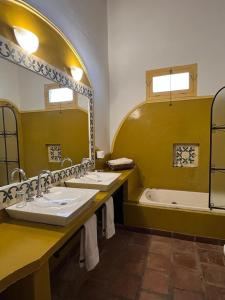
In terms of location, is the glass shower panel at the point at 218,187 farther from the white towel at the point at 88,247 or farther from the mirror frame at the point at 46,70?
the white towel at the point at 88,247

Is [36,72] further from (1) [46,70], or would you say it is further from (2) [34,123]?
(2) [34,123]

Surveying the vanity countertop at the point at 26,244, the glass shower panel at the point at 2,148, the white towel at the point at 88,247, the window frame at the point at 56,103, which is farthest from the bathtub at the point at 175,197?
the glass shower panel at the point at 2,148

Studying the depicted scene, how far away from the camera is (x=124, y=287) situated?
1.62m

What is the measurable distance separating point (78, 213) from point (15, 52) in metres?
1.18

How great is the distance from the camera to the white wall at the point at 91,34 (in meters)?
1.77

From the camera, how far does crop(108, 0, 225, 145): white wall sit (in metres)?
2.54

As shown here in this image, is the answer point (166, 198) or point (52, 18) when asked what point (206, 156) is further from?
point (52, 18)

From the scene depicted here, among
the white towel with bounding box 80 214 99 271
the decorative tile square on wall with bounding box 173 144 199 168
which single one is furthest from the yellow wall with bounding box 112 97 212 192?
the white towel with bounding box 80 214 99 271

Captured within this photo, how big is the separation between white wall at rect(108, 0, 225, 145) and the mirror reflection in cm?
109

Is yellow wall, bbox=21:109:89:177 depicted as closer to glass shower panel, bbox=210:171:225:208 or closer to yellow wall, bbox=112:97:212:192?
yellow wall, bbox=112:97:212:192

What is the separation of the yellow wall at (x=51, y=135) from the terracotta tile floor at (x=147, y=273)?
1041mm

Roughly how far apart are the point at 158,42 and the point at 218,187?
7.24 feet

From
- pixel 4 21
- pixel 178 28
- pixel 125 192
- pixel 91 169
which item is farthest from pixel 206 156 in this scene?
pixel 4 21

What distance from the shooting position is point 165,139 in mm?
2844
